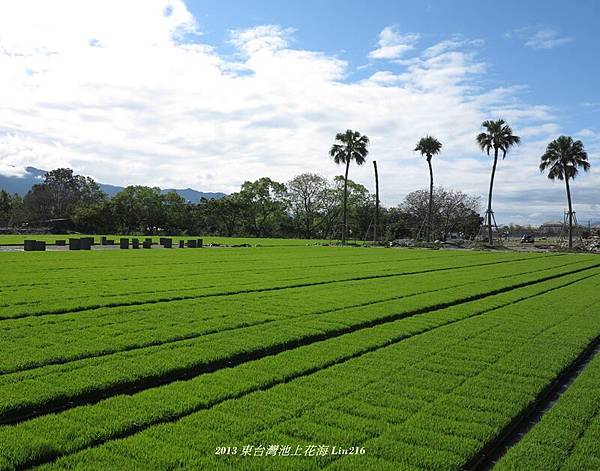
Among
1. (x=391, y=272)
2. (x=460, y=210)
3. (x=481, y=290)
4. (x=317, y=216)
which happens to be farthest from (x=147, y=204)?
(x=481, y=290)

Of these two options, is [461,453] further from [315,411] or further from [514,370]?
[514,370]

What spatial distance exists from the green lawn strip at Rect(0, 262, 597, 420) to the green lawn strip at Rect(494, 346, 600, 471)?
4.46m

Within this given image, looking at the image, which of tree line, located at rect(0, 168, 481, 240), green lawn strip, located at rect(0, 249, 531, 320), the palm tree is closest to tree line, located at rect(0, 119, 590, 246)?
tree line, located at rect(0, 168, 481, 240)

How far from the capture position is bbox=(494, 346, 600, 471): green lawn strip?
5082 mm

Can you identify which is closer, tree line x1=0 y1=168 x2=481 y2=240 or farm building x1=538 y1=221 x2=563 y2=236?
tree line x1=0 y1=168 x2=481 y2=240

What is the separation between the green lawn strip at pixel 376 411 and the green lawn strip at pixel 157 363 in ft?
4.92

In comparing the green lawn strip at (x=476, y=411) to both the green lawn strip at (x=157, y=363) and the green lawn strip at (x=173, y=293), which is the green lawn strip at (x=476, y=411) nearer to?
the green lawn strip at (x=157, y=363)

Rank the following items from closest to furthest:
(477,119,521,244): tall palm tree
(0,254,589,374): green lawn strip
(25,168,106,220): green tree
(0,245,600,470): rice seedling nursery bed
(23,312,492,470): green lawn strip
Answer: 1. (0,245,600,470): rice seedling nursery bed
2. (23,312,492,470): green lawn strip
3. (0,254,589,374): green lawn strip
4. (477,119,521,244): tall palm tree
5. (25,168,106,220): green tree

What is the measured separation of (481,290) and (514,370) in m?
11.1

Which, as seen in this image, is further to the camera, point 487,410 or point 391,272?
point 391,272

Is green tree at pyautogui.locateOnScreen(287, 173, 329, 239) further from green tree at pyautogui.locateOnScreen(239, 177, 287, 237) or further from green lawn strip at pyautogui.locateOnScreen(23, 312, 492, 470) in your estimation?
green lawn strip at pyautogui.locateOnScreen(23, 312, 492, 470)

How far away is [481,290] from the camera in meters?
18.8

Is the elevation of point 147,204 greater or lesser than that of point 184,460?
greater

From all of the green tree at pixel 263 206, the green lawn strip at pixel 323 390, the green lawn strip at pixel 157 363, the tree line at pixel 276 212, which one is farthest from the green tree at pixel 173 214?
the green lawn strip at pixel 323 390
